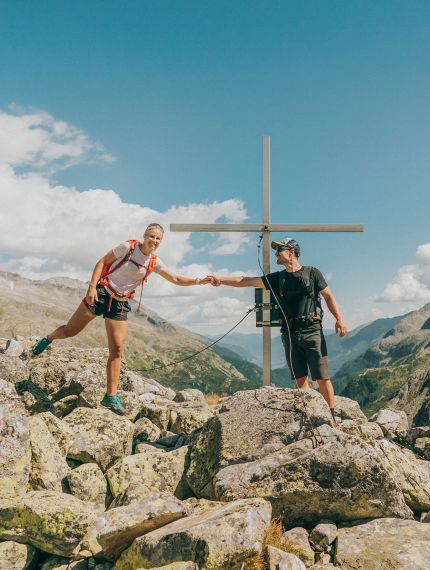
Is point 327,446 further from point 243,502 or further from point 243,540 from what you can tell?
point 243,540

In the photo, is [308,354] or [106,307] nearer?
[106,307]

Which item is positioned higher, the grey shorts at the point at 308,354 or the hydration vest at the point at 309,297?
the hydration vest at the point at 309,297

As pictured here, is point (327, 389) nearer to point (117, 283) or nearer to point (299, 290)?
point (299, 290)

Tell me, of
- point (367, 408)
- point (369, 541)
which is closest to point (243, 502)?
point (369, 541)

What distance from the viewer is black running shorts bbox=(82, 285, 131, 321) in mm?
10680

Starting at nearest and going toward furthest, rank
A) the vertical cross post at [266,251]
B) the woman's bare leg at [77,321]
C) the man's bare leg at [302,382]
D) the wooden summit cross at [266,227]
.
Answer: the woman's bare leg at [77,321], the man's bare leg at [302,382], the vertical cross post at [266,251], the wooden summit cross at [266,227]

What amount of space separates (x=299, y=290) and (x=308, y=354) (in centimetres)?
155

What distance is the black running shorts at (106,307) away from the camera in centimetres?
1068

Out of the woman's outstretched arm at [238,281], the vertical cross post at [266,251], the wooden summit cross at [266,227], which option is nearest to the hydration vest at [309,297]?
the woman's outstretched arm at [238,281]

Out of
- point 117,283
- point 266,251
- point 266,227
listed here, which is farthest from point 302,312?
point 117,283

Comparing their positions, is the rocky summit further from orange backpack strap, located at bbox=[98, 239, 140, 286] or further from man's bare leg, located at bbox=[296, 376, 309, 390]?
orange backpack strap, located at bbox=[98, 239, 140, 286]

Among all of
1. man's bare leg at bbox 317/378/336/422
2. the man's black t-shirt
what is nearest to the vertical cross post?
the man's black t-shirt

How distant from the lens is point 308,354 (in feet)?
35.6

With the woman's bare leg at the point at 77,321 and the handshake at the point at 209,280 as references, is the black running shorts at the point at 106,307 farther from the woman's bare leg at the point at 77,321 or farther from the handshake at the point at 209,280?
the handshake at the point at 209,280
